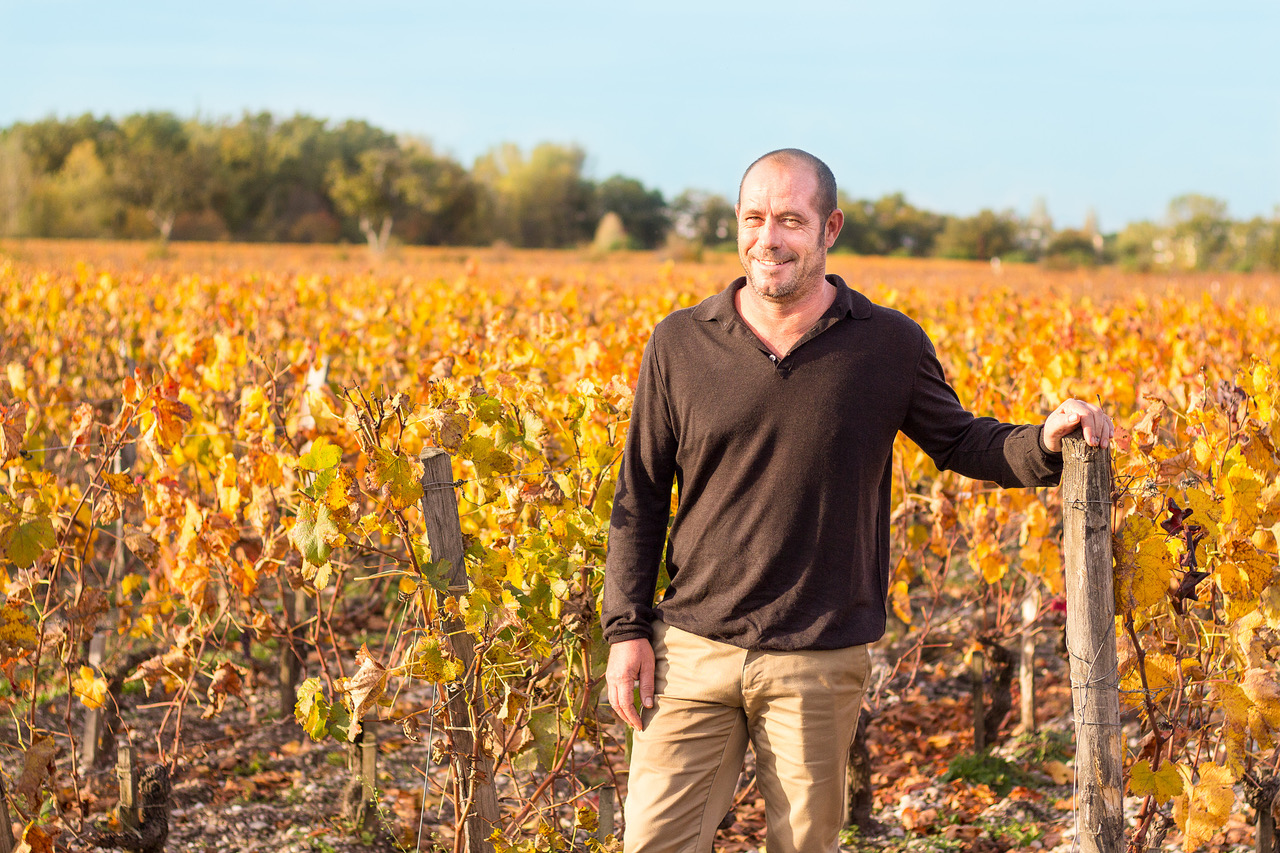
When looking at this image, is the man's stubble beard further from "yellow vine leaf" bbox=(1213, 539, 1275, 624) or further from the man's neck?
"yellow vine leaf" bbox=(1213, 539, 1275, 624)

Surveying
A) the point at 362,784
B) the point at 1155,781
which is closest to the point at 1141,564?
the point at 1155,781

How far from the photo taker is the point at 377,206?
167 feet

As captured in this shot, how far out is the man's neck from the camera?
1975mm

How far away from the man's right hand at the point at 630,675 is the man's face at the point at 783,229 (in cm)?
72

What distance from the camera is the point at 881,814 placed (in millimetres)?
3285

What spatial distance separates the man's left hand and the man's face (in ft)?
1.62

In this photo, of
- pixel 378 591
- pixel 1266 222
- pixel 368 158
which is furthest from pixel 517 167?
pixel 378 591

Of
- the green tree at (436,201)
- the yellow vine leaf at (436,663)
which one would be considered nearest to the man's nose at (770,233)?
the yellow vine leaf at (436,663)

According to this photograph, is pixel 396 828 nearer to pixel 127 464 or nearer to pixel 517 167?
pixel 127 464

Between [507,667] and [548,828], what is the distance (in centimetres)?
34

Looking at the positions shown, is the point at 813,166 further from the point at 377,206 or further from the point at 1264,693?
the point at 377,206

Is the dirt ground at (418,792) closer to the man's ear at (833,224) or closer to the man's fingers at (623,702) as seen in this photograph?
the man's fingers at (623,702)

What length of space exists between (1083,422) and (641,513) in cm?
82

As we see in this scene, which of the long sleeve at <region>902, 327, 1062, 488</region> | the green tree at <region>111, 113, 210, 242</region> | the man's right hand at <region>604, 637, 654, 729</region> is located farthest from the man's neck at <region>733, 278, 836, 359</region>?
the green tree at <region>111, 113, 210, 242</region>
